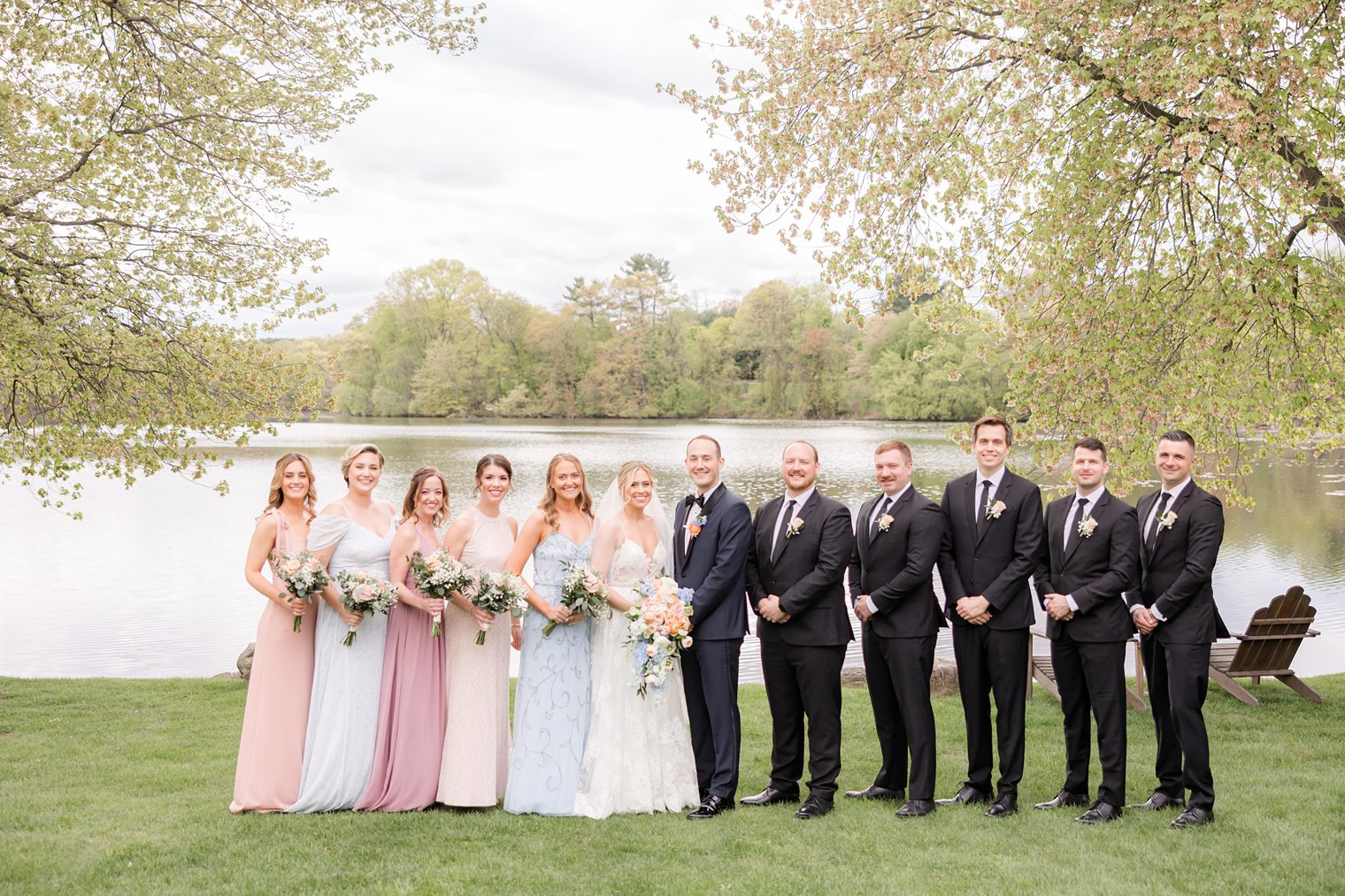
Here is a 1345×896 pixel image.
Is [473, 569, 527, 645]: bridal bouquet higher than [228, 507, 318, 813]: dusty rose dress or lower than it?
higher

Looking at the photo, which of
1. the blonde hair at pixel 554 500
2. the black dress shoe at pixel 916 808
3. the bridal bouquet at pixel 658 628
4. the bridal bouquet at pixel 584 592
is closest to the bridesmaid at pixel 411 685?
the blonde hair at pixel 554 500

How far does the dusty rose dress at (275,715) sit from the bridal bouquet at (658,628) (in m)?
2.10

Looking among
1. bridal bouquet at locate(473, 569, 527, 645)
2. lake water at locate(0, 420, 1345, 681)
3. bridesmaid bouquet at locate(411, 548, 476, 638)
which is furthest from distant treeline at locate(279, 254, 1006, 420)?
bridesmaid bouquet at locate(411, 548, 476, 638)

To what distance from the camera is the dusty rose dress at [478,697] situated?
612 centimetres

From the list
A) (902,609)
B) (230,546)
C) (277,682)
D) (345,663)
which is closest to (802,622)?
(902,609)

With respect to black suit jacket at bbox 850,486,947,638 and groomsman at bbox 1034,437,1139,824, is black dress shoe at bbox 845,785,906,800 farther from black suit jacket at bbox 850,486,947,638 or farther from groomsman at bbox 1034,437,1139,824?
black suit jacket at bbox 850,486,947,638

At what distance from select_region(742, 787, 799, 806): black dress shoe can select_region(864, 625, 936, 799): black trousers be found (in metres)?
0.58

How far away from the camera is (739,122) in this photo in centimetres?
1038

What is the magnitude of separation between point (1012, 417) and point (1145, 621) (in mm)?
4984

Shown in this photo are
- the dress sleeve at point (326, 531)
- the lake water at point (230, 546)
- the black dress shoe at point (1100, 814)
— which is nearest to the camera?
the black dress shoe at point (1100, 814)

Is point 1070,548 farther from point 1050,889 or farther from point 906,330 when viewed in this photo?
point 906,330

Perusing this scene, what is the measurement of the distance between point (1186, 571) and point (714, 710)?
2.80 m

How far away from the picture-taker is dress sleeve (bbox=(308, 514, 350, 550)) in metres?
6.41

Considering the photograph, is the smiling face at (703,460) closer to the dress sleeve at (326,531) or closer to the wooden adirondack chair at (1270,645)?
the dress sleeve at (326,531)
